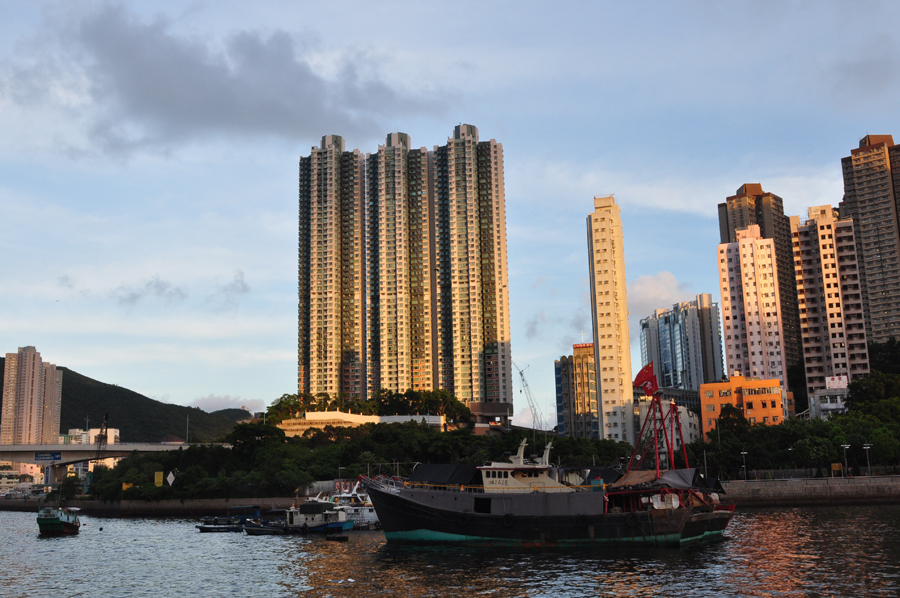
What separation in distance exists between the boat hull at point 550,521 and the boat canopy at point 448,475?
1844mm

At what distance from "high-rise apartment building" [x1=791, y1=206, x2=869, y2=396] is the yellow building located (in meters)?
25.8

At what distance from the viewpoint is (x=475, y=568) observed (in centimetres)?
5288

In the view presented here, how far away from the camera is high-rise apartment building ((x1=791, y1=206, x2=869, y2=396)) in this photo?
558ft

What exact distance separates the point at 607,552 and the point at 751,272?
477 ft

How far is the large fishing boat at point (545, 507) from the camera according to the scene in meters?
60.8

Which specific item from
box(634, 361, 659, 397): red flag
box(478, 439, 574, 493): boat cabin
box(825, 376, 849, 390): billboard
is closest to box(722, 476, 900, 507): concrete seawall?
box(634, 361, 659, 397): red flag

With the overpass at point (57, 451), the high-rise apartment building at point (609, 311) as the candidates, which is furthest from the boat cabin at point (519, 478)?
the overpass at point (57, 451)

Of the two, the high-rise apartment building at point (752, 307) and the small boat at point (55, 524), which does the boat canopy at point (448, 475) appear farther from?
the high-rise apartment building at point (752, 307)

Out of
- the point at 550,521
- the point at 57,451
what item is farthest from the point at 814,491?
the point at 57,451

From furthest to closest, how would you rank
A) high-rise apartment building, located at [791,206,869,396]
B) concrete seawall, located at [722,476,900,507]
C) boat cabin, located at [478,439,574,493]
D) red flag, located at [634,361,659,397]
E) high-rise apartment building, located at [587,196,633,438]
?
high-rise apartment building, located at [791,206,869,396] → high-rise apartment building, located at [587,196,633,438] → concrete seawall, located at [722,476,900,507] → red flag, located at [634,361,659,397] → boat cabin, located at [478,439,574,493]

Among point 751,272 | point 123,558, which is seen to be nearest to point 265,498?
point 123,558

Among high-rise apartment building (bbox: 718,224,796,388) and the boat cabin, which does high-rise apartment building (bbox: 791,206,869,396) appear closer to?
high-rise apartment building (bbox: 718,224,796,388)

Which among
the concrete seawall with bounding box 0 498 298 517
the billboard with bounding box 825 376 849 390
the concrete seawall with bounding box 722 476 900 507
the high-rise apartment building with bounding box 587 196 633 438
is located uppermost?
the high-rise apartment building with bounding box 587 196 633 438

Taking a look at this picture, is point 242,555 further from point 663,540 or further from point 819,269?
point 819,269
